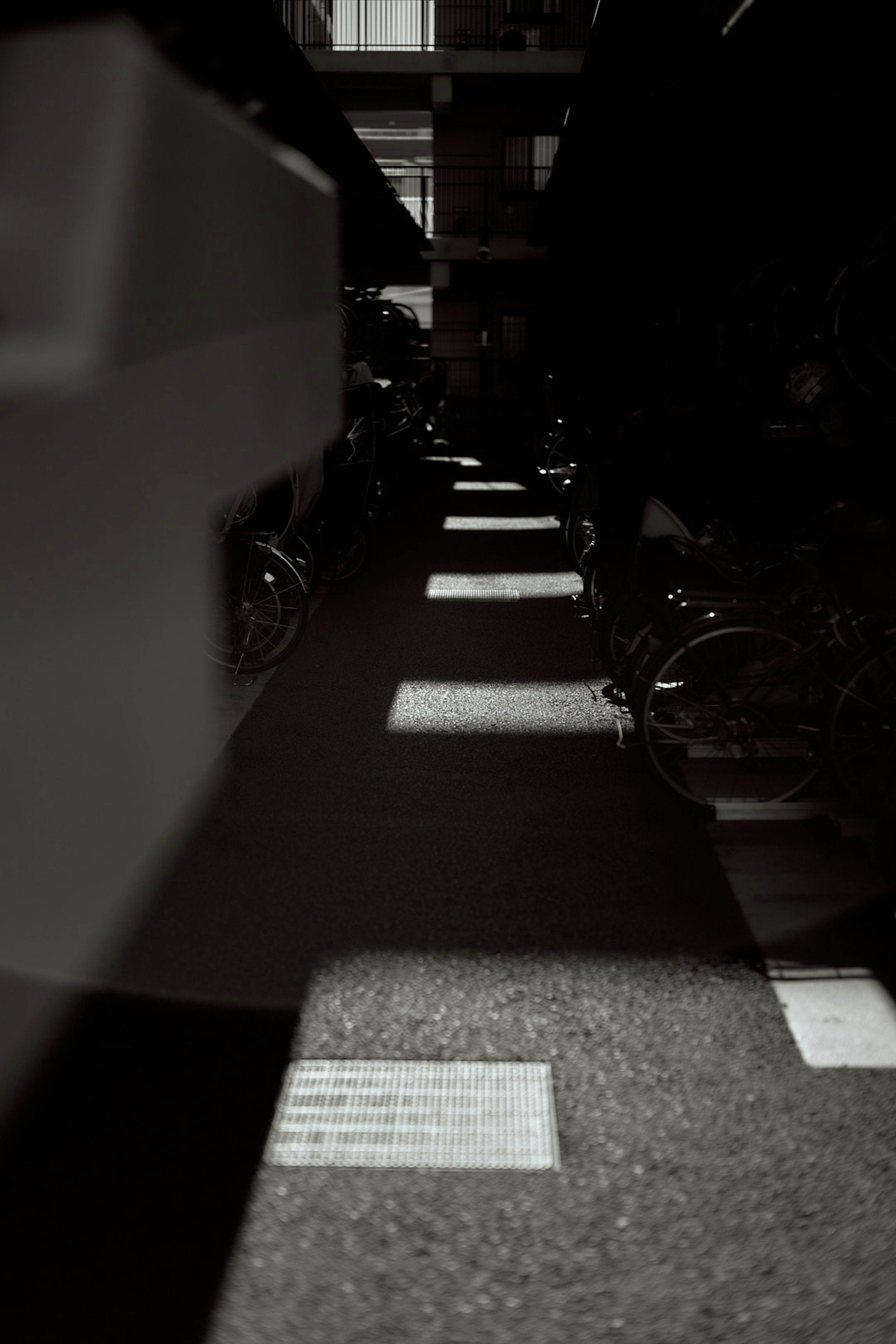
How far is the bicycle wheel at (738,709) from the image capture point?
556cm

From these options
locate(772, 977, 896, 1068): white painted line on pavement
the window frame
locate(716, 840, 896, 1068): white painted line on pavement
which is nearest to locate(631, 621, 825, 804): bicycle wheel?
locate(716, 840, 896, 1068): white painted line on pavement

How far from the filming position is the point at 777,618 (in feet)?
18.1

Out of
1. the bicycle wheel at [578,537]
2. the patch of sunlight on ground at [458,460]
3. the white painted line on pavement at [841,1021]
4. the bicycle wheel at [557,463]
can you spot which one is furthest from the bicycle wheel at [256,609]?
the patch of sunlight on ground at [458,460]

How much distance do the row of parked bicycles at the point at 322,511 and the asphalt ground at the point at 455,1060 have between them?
1.92 meters

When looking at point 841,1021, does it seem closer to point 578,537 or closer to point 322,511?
point 578,537

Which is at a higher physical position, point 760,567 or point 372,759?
point 760,567

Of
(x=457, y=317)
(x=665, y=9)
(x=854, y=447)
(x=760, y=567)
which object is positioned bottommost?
(x=457, y=317)

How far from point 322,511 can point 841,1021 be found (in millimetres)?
7743

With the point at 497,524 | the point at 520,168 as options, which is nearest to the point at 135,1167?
the point at 497,524

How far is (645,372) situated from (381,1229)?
8.47 metres

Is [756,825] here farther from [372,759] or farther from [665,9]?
[665,9]

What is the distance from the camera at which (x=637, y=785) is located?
6203 mm

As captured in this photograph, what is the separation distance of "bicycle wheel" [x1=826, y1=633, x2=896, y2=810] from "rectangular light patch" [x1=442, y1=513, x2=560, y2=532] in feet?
35.5

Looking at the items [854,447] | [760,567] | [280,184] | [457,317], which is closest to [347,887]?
[760,567]
